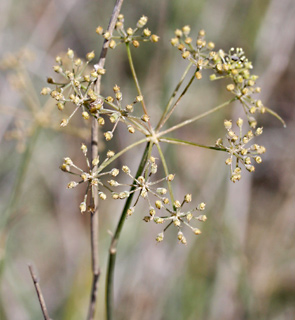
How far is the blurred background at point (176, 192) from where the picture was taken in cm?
452

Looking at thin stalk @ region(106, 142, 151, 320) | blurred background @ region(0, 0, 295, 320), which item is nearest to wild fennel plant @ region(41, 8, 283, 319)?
thin stalk @ region(106, 142, 151, 320)

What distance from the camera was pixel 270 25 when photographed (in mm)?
5004

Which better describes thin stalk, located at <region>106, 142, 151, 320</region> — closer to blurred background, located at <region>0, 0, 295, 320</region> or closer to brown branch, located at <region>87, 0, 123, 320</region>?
brown branch, located at <region>87, 0, 123, 320</region>

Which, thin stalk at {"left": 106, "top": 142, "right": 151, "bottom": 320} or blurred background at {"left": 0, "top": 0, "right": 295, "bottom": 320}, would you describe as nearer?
thin stalk at {"left": 106, "top": 142, "right": 151, "bottom": 320}

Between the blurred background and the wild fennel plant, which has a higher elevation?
the blurred background

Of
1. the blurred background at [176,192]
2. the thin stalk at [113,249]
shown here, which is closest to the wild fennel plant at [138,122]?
the thin stalk at [113,249]

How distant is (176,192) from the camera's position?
18.2 feet

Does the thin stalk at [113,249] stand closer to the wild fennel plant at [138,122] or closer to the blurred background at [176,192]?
the wild fennel plant at [138,122]

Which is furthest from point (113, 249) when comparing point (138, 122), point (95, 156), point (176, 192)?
point (176, 192)

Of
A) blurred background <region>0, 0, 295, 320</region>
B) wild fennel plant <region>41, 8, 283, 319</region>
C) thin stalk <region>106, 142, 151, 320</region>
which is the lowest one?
thin stalk <region>106, 142, 151, 320</region>

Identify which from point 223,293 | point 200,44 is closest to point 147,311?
point 223,293

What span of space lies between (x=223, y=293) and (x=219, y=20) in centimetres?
426

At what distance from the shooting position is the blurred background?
452 centimetres

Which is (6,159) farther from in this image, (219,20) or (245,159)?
(245,159)
